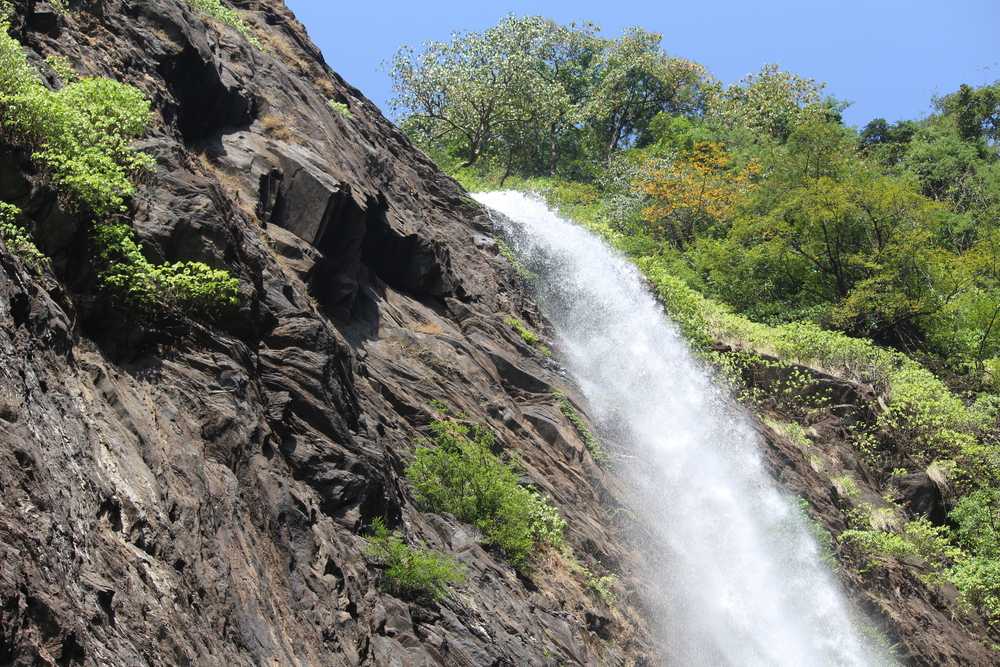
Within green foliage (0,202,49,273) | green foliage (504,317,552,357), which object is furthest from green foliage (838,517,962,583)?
green foliage (0,202,49,273)

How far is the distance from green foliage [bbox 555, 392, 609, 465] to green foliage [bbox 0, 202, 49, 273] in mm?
11230

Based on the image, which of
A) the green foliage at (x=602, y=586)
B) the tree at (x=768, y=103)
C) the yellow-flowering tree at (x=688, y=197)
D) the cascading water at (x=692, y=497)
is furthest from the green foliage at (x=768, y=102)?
the green foliage at (x=602, y=586)

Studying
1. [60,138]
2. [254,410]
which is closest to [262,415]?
[254,410]

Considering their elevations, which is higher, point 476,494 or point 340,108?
point 340,108

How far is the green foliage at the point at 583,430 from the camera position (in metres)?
18.5

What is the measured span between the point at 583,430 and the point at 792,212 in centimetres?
2241

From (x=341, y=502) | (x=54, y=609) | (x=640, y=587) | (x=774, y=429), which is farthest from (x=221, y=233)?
(x=774, y=429)

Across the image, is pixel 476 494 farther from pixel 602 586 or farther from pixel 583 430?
pixel 583 430

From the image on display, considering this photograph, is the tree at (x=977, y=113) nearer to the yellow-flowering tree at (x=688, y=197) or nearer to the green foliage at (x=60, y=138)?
the yellow-flowering tree at (x=688, y=197)

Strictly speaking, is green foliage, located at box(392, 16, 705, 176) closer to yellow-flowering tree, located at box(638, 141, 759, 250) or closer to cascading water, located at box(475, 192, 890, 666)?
yellow-flowering tree, located at box(638, 141, 759, 250)

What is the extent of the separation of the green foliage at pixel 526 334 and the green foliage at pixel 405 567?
382 inches

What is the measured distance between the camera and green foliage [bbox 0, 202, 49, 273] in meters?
8.26

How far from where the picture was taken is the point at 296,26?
81.4 ft

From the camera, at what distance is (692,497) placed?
2109 cm
